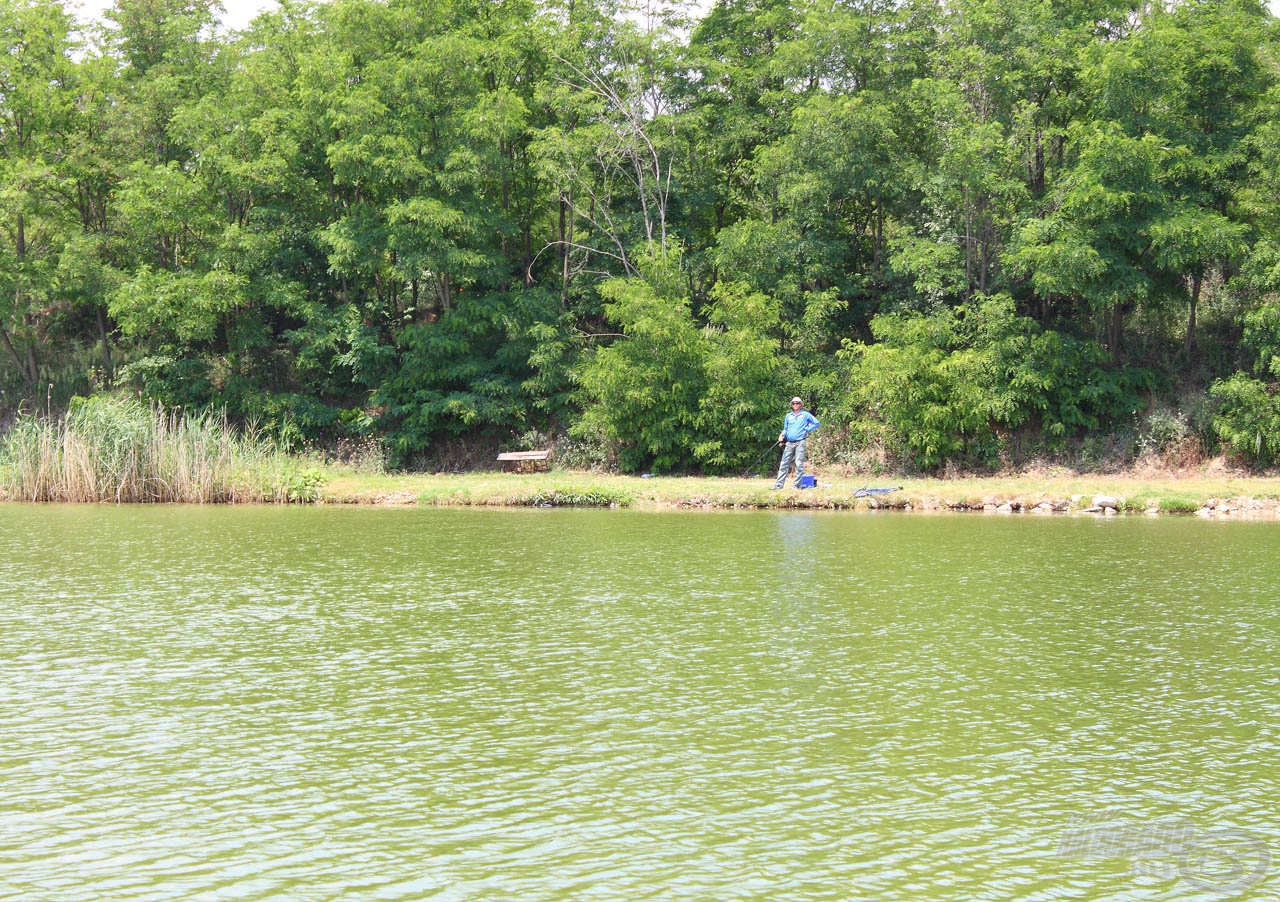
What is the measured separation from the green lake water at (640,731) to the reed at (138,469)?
35.2ft

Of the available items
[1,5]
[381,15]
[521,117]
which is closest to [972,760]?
[521,117]

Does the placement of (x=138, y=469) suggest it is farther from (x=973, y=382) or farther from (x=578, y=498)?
(x=973, y=382)

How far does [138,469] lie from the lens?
26.1 meters

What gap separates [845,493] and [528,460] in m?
10.1

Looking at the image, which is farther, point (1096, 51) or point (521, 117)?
point (521, 117)

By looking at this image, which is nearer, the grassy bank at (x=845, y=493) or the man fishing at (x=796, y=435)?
the grassy bank at (x=845, y=493)

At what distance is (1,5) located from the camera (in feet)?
117

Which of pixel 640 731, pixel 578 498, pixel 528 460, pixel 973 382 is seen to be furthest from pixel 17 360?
pixel 640 731

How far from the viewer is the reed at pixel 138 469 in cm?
2588

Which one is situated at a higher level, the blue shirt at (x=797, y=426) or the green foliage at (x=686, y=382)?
the green foliage at (x=686, y=382)

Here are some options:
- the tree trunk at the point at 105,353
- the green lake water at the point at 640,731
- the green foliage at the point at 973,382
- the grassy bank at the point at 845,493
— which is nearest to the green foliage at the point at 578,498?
the grassy bank at the point at 845,493

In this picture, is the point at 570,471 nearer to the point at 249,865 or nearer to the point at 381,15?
the point at 381,15

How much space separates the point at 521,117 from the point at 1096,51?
14953mm

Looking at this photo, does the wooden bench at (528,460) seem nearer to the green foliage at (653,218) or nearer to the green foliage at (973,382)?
the green foliage at (653,218)
